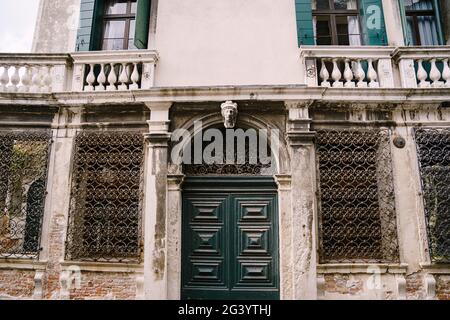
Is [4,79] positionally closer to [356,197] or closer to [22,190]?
[22,190]

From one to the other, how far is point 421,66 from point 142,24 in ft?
15.6

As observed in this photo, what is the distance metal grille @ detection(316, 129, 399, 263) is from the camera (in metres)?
5.38

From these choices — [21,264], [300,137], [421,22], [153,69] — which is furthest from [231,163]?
[421,22]

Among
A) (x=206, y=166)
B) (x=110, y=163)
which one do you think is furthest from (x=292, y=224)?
(x=110, y=163)

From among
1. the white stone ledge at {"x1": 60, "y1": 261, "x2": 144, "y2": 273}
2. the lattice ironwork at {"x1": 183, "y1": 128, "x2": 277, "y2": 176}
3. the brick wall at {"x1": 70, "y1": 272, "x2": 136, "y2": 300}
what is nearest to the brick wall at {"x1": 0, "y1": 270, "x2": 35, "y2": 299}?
the brick wall at {"x1": 70, "y1": 272, "x2": 136, "y2": 300}

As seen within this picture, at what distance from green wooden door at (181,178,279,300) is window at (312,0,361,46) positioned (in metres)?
2.88

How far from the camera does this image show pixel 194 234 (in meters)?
5.66

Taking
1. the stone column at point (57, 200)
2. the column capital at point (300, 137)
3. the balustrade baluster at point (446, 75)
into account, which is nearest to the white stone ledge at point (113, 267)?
the stone column at point (57, 200)

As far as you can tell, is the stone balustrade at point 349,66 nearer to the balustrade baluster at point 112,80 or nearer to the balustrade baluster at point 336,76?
the balustrade baluster at point 336,76

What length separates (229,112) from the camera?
5531 millimetres

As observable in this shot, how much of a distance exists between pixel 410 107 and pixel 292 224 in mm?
2716

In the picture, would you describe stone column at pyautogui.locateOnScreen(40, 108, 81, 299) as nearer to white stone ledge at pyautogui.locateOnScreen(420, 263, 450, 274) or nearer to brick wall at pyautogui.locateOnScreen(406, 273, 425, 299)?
brick wall at pyautogui.locateOnScreen(406, 273, 425, 299)

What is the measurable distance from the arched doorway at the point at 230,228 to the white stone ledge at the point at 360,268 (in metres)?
0.73
